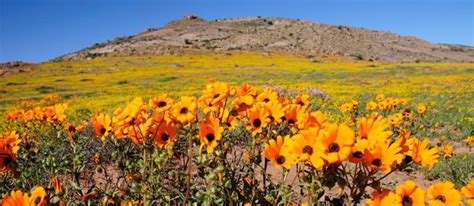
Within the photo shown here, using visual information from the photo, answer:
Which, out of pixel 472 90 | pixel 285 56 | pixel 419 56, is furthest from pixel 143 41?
pixel 472 90

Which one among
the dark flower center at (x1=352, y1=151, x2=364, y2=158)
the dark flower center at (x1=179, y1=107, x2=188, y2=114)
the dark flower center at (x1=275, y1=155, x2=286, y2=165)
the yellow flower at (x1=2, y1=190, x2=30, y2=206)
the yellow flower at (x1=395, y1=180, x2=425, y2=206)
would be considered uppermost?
the dark flower center at (x1=179, y1=107, x2=188, y2=114)

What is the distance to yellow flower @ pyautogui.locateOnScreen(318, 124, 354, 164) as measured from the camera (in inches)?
66.8

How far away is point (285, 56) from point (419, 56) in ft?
74.5

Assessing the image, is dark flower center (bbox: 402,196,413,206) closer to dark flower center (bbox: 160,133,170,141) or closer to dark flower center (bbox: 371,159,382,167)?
dark flower center (bbox: 371,159,382,167)

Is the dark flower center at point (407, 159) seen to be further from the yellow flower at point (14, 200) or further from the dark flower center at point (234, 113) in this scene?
the yellow flower at point (14, 200)

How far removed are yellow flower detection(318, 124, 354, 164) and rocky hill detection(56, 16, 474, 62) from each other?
53.3 meters

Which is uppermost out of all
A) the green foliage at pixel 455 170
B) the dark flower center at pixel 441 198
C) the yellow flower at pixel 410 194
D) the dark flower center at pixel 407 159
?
the dark flower center at pixel 407 159

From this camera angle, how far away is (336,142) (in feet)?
5.87

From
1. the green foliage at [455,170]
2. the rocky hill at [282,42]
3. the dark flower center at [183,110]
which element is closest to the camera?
the dark flower center at [183,110]

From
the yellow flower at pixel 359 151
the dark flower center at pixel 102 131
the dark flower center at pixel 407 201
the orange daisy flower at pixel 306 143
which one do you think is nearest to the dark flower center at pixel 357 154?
the yellow flower at pixel 359 151

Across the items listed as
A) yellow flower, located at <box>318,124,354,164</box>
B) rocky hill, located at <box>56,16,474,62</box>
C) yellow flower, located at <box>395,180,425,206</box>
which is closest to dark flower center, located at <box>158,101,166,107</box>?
yellow flower, located at <box>318,124,354,164</box>

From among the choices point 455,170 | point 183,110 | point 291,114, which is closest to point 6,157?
point 183,110

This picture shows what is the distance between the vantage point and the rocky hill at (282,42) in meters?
61.1

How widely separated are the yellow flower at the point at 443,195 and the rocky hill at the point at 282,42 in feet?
175
